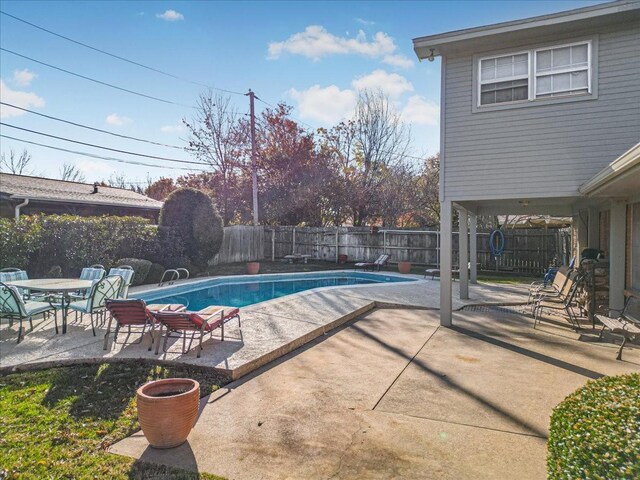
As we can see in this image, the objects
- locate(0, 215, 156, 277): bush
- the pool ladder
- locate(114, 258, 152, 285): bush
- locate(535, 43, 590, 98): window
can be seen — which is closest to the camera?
locate(535, 43, 590, 98): window

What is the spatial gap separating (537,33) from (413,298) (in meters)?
5.94

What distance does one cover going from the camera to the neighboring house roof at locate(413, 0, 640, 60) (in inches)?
248

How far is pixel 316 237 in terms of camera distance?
788 inches

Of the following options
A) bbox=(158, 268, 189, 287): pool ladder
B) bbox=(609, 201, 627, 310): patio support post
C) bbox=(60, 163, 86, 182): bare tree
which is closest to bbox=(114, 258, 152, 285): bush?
bbox=(158, 268, 189, 287): pool ladder

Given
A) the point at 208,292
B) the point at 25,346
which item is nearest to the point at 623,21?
the point at 25,346

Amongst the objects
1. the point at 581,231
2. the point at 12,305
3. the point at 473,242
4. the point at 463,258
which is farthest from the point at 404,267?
the point at 12,305

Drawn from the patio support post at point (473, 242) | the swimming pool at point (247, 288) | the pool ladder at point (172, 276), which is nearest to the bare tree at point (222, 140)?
the swimming pool at point (247, 288)

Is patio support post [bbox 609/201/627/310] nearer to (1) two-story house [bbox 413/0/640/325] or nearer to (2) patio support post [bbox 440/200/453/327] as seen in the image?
(1) two-story house [bbox 413/0/640/325]

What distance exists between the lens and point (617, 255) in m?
6.92

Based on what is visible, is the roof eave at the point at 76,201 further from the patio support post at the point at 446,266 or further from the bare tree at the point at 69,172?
the bare tree at the point at 69,172

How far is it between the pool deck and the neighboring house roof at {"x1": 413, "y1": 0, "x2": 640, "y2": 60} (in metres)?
5.22

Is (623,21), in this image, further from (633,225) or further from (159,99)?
(159,99)

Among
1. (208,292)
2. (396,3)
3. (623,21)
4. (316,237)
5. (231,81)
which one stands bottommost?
(208,292)

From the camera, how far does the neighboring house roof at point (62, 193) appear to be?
1553cm
